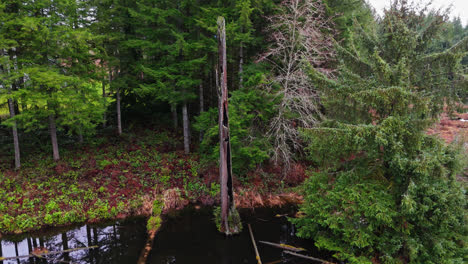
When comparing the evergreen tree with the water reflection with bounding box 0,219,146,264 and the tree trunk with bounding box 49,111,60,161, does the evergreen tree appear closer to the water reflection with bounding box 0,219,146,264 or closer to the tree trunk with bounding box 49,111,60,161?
the tree trunk with bounding box 49,111,60,161

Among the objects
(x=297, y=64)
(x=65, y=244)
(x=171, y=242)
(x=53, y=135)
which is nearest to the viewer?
(x=65, y=244)

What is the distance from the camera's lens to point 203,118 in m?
11.8

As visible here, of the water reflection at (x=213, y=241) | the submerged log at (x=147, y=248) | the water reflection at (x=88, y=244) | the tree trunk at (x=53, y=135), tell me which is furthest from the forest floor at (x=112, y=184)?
the submerged log at (x=147, y=248)

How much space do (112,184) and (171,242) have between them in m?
4.63

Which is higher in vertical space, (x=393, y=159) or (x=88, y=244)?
(x=393, y=159)

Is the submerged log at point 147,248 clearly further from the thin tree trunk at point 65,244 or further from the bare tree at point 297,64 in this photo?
the bare tree at point 297,64

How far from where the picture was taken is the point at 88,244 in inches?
334

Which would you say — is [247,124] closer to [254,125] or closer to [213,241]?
[254,125]

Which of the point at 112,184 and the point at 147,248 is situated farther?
the point at 112,184

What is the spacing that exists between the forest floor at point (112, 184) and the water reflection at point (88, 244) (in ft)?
2.06

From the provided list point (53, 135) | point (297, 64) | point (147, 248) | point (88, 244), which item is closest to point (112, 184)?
point (88, 244)

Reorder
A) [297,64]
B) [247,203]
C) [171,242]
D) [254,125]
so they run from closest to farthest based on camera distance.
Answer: [171,242], [297,64], [247,203], [254,125]

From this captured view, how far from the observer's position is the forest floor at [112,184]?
9648 millimetres

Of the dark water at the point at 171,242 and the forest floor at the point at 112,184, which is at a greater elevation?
the forest floor at the point at 112,184
